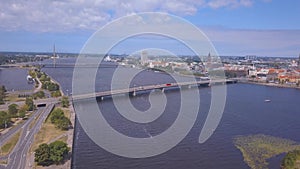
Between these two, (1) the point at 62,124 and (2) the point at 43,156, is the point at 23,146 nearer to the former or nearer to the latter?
(2) the point at 43,156

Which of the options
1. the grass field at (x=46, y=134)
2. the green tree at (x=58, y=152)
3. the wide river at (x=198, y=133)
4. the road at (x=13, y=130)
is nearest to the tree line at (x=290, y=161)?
the wide river at (x=198, y=133)

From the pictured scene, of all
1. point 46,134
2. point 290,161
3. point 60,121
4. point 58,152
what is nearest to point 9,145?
point 46,134

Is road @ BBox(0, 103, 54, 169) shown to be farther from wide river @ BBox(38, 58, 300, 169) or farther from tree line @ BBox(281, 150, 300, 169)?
tree line @ BBox(281, 150, 300, 169)

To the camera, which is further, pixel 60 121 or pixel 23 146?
pixel 60 121

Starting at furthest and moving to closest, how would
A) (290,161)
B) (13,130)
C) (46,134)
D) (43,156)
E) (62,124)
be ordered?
(62,124), (13,130), (46,134), (290,161), (43,156)

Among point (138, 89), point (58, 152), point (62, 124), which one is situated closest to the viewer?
point (58, 152)

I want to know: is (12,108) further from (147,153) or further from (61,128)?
(147,153)

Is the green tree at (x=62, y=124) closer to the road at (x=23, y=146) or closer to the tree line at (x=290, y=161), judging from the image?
the road at (x=23, y=146)

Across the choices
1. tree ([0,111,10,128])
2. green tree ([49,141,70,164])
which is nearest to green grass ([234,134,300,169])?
green tree ([49,141,70,164])
